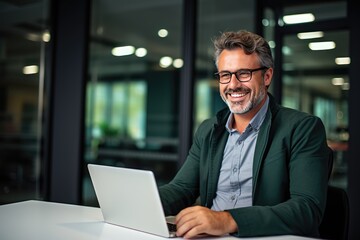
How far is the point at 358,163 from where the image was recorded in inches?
132

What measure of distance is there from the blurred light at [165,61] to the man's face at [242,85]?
5103 mm

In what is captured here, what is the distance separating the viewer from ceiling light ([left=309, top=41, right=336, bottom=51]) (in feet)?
12.8

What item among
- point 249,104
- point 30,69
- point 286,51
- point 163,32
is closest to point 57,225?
point 249,104

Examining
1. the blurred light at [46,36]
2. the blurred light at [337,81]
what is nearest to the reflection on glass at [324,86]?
the blurred light at [337,81]

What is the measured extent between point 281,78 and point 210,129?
86.5 inches

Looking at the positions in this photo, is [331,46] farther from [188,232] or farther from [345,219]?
[188,232]

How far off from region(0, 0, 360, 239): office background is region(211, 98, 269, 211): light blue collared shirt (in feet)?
6.27

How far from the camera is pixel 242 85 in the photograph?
5.75 ft

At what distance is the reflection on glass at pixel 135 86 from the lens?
5926mm

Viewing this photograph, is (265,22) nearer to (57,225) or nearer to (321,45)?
(321,45)

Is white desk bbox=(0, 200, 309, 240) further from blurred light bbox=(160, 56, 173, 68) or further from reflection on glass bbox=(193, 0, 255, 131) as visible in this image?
blurred light bbox=(160, 56, 173, 68)

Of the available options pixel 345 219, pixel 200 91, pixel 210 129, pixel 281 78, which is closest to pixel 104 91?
pixel 200 91

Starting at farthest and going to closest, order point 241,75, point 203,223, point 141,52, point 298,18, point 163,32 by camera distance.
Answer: point 141,52
point 163,32
point 298,18
point 241,75
point 203,223

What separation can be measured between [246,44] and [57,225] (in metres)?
1.04
